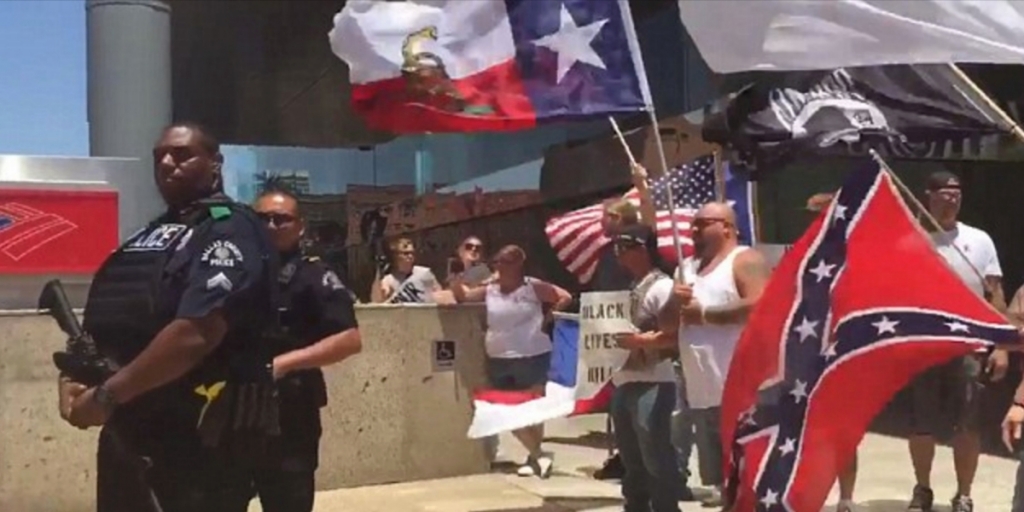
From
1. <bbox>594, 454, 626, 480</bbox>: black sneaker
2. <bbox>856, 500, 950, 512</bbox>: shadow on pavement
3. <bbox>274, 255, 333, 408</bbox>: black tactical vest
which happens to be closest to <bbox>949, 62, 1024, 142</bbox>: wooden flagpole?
<bbox>274, 255, 333, 408</bbox>: black tactical vest

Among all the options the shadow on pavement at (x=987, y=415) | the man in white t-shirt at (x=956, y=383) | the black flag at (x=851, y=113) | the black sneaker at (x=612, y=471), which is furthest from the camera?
the black sneaker at (x=612, y=471)

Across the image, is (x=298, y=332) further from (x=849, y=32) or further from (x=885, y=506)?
(x=885, y=506)

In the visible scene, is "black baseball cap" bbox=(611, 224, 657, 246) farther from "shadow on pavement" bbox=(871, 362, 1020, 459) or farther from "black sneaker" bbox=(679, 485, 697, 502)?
"black sneaker" bbox=(679, 485, 697, 502)

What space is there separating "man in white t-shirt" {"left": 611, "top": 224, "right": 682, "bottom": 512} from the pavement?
1.19m

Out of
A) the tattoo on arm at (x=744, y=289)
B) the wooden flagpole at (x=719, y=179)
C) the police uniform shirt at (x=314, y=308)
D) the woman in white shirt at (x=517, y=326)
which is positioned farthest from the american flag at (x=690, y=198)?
the police uniform shirt at (x=314, y=308)

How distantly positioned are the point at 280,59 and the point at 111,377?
898 inches

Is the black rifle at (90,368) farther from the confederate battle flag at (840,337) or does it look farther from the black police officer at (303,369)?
the confederate battle flag at (840,337)

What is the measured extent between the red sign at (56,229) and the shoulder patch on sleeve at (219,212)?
478 centimetres

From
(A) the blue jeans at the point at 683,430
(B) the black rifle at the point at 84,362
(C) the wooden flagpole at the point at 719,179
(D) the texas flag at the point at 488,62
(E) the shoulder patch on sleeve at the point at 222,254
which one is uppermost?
(D) the texas flag at the point at 488,62

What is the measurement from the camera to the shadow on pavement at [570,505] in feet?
24.9

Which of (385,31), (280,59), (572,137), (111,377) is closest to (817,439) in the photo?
(111,377)

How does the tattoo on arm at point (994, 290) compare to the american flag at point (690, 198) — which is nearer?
the tattoo on arm at point (994, 290)

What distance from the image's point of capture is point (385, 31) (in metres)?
6.58

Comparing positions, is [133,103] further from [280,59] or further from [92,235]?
[280,59]
